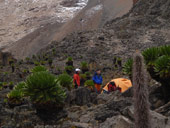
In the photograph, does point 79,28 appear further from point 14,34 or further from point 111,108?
point 111,108

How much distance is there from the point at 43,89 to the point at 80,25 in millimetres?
69163

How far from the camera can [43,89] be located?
706 cm

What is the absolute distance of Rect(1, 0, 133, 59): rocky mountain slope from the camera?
73000mm

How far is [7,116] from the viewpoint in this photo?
7.41m

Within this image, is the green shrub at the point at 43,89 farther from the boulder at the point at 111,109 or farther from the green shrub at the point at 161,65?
the green shrub at the point at 161,65

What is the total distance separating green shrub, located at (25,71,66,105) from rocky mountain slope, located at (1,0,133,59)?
207 ft

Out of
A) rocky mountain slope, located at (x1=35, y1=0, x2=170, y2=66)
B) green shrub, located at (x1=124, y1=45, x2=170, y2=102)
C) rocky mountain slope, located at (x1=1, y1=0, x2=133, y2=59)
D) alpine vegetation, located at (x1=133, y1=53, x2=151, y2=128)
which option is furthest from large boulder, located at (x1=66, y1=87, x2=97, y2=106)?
rocky mountain slope, located at (x1=1, y1=0, x2=133, y2=59)

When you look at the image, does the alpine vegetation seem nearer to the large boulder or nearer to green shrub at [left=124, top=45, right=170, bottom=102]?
green shrub at [left=124, top=45, right=170, bottom=102]

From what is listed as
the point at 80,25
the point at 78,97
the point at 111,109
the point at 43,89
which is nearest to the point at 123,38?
the point at 78,97

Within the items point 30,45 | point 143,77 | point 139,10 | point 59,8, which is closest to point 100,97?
point 143,77

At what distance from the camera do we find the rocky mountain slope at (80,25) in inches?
2874

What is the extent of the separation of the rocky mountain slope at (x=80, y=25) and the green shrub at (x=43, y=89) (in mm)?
63193

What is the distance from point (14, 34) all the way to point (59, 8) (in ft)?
96.5

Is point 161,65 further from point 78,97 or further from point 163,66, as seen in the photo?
point 78,97
